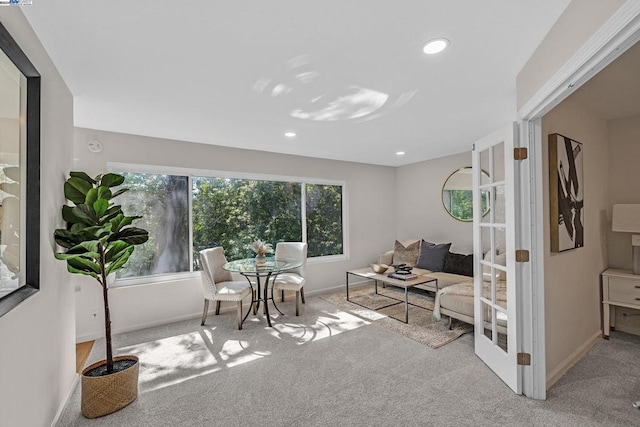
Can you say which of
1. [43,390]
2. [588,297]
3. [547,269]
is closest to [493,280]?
[547,269]

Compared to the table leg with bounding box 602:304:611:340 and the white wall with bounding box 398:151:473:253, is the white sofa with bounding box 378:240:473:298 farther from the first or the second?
the table leg with bounding box 602:304:611:340

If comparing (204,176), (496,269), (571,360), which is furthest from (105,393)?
(571,360)

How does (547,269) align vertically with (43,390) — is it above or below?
above

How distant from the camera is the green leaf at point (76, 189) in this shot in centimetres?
210

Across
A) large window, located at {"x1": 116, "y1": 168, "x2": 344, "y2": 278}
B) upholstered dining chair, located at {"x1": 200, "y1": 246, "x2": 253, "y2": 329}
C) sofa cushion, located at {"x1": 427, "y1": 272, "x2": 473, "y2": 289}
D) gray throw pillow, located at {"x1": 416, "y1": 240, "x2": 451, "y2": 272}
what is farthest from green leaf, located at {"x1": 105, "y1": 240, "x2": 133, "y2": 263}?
gray throw pillow, located at {"x1": 416, "y1": 240, "x2": 451, "y2": 272}

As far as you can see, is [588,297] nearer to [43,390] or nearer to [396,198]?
[396,198]

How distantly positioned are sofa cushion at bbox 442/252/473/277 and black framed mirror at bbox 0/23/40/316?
479 cm

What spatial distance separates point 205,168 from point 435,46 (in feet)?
10.9

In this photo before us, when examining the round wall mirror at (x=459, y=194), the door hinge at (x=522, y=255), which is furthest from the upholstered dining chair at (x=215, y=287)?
the round wall mirror at (x=459, y=194)

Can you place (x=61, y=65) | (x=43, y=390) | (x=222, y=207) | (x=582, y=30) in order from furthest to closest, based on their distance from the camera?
1. (x=222, y=207)
2. (x=61, y=65)
3. (x=43, y=390)
4. (x=582, y=30)

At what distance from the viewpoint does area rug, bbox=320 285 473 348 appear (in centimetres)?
327

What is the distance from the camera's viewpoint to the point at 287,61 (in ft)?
6.63

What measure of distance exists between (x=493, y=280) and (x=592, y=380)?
1.05 metres

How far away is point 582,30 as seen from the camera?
54.4 inches
